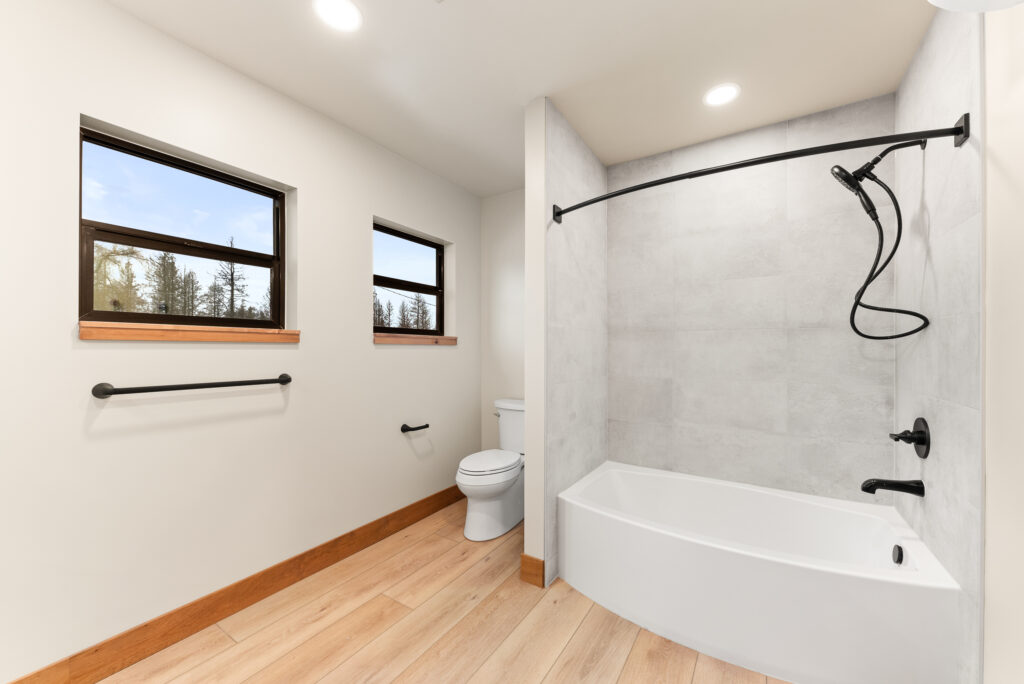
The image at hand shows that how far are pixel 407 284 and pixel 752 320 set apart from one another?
2.09 meters

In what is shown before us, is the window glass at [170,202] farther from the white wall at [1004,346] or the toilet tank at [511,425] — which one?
the white wall at [1004,346]

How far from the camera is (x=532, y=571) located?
6.10 feet

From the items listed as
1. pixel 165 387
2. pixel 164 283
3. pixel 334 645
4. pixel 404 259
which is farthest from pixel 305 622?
pixel 404 259

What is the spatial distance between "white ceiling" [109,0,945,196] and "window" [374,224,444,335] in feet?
2.30

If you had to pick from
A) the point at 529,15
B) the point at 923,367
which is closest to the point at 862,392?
the point at 923,367

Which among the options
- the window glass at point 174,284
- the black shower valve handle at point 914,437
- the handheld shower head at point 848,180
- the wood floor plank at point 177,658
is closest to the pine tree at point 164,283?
the window glass at point 174,284

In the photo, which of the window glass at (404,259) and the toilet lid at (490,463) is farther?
the window glass at (404,259)

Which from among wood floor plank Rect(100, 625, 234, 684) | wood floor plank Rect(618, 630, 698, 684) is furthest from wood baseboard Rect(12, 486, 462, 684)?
wood floor plank Rect(618, 630, 698, 684)

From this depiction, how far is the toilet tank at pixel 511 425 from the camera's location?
268cm

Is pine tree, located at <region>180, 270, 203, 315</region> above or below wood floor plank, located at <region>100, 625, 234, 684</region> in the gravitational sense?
above

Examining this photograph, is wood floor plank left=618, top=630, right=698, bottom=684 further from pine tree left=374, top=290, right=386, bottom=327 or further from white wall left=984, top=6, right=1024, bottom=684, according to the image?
pine tree left=374, top=290, right=386, bottom=327

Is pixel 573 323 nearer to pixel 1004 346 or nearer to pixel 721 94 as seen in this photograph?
pixel 721 94

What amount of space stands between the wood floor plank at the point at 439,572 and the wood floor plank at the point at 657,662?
872 millimetres

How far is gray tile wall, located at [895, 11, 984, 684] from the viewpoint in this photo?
1.09 m
